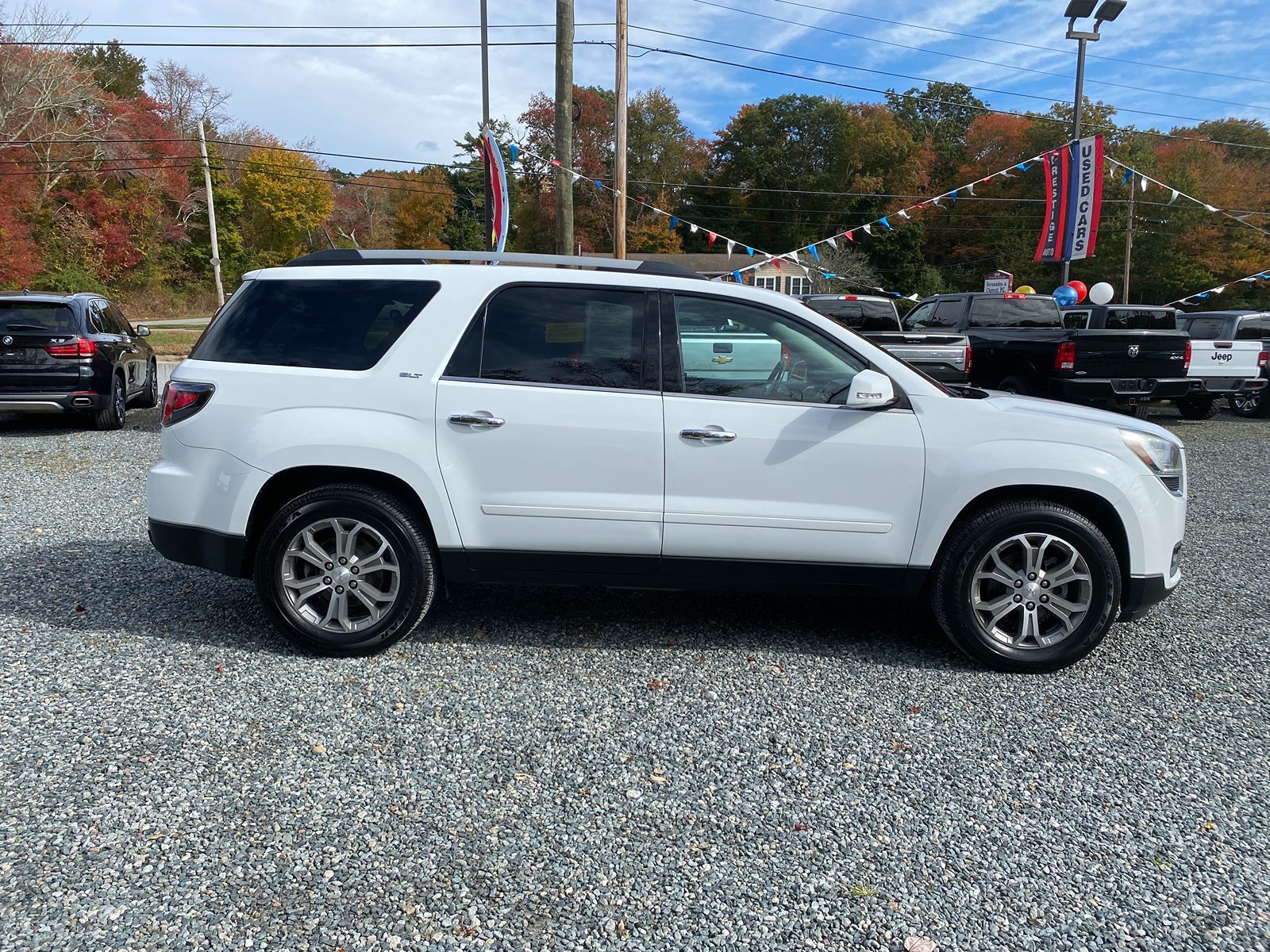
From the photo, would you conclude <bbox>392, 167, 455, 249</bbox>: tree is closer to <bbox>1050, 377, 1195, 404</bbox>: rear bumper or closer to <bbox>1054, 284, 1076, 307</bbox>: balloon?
<bbox>1054, 284, 1076, 307</bbox>: balloon

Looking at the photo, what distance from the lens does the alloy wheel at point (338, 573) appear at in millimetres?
4352

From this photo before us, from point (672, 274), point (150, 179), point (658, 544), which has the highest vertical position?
point (150, 179)

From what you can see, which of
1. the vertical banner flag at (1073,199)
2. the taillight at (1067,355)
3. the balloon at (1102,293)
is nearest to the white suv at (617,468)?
the taillight at (1067,355)

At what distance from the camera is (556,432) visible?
4.24 m

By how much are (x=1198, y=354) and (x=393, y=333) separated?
1470cm

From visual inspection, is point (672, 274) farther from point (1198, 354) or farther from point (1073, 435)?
point (1198, 354)

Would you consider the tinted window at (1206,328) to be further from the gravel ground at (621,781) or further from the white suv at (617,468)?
the white suv at (617,468)

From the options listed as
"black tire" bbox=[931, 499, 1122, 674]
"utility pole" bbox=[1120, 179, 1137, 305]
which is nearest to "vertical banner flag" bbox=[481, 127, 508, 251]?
"black tire" bbox=[931, 499, 1122, 674]

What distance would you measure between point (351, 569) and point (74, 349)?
28.6 ft

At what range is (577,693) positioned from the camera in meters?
4.08

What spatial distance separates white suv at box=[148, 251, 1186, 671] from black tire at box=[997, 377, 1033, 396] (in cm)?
898

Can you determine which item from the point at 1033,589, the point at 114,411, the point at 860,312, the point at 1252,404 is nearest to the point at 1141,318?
the point at 1252,404

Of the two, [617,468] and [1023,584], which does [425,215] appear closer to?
[617,468]

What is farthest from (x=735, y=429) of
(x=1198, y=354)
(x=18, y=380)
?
(x=1198, y=354)
